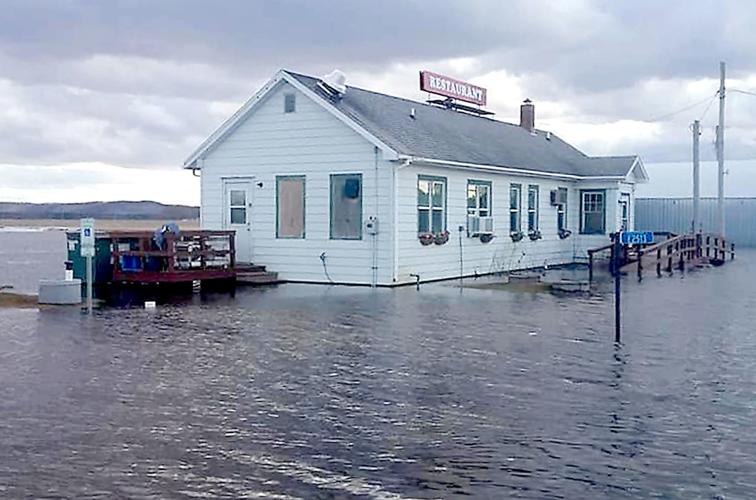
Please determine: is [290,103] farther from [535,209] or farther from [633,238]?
[633,238]

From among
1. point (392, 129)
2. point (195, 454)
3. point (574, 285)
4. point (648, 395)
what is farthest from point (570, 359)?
point (392, 129)

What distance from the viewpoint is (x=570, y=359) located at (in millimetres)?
11367

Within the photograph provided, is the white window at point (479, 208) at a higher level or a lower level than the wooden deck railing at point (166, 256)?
higher

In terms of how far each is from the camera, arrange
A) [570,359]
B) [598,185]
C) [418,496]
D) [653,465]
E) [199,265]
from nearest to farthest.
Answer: [418,496] → [653,465] → [570,359] → [199,265] → [598,185]

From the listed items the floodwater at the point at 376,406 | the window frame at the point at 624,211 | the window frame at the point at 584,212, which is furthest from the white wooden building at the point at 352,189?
the window frame at the point at 624,211

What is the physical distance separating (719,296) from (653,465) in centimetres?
1381

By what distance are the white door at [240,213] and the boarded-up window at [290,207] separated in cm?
90

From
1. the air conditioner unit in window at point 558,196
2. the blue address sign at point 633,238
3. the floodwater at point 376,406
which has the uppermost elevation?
the air conditioner unit in window at point 558,196

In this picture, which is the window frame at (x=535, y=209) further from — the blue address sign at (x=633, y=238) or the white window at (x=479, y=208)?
the blue address sign at (x=633, y=238)

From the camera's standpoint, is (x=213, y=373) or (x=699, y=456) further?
(x=213, y=373)

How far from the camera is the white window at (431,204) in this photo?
74.5 feet

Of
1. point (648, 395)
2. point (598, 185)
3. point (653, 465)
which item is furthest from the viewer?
point (598, 185)

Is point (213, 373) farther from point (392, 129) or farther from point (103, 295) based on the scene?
point (392, 129)

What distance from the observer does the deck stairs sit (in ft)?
74.2
